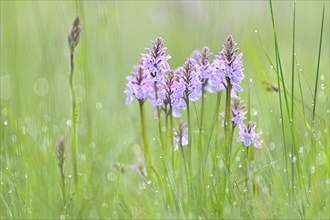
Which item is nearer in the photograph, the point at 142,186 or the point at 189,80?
the point at 189,80

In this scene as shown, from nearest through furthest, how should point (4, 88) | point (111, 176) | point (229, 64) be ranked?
point (229, 64), point (111, 176), point (4, 88)

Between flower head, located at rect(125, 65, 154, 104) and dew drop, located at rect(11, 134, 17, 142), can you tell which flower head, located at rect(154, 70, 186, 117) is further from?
dew drop, located at rect(11, 134, 17, 142)

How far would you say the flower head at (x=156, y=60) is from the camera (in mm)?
2150

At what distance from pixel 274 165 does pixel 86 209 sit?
0.59 m

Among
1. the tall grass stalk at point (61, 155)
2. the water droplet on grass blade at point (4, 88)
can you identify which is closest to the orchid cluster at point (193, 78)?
the tall grass stalk at point (61, 155)

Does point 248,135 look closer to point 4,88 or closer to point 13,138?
point 13,138

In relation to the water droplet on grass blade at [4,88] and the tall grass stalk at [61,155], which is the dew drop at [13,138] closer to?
the tall grass stalk at [61,155]

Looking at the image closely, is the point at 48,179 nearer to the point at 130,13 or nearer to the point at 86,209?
the point at 86,209

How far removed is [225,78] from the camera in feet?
6.91

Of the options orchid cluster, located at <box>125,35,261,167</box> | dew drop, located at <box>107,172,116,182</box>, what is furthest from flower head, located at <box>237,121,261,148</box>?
dew drop, located at <box>107,172,116,182</box>

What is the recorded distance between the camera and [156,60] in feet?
7.07

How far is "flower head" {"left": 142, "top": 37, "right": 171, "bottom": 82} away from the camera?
215 centimetres

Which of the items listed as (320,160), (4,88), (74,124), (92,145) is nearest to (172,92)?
(74,124)

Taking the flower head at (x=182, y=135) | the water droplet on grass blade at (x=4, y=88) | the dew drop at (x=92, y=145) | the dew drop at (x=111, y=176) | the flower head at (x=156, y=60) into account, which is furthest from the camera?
the water droplet on grass blade at (x=4, y=88)
